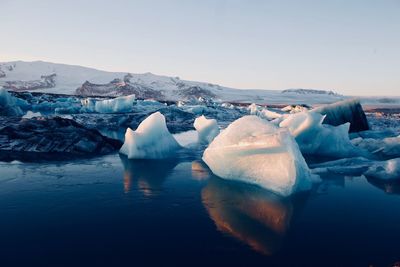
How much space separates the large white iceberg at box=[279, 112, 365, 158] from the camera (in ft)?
27.9

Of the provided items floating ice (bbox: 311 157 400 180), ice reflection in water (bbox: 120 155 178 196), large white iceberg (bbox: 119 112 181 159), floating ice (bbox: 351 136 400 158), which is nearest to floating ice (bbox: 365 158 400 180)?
floating ice (bbox: 311 157 400 180)

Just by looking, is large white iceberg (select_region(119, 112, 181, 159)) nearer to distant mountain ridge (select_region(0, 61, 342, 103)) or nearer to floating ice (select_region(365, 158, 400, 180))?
floating ice (select_region(365, 158, 400, 180))

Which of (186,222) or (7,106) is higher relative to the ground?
(186,222)

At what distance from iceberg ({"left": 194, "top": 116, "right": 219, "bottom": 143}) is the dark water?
13.5ft

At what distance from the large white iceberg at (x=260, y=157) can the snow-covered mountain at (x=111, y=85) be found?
84.0 meters

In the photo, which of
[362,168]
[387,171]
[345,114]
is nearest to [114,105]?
[345,114]

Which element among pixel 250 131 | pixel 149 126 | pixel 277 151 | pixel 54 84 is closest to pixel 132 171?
pixel 149 126

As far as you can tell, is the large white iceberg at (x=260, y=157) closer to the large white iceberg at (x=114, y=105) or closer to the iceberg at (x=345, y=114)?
the iceberg at (x=345, y=114)

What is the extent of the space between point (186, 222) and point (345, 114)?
35.3 feet

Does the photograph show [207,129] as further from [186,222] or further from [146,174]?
[186,222]

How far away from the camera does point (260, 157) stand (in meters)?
5.28

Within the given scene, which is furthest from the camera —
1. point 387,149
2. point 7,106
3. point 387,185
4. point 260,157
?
point 7,106

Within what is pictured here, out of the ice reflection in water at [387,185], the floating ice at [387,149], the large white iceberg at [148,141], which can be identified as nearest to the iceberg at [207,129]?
the large white iceberg at [148,141]

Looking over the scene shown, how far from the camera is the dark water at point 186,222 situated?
2.95 metres
